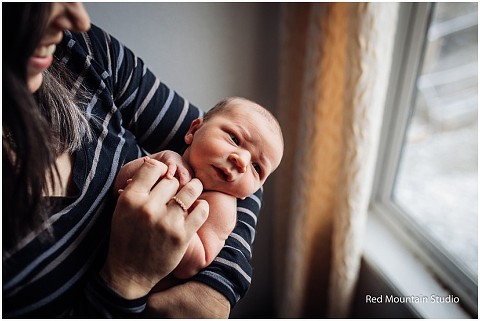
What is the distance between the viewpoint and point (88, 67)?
787 millimetres

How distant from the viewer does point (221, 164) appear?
2.50 ft

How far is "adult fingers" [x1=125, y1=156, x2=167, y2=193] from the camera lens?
0.69 meters

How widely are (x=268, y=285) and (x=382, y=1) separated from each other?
123cm

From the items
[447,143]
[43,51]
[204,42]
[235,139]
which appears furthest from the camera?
[447,143]

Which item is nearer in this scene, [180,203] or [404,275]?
[180,203]

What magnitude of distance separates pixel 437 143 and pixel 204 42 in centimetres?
83

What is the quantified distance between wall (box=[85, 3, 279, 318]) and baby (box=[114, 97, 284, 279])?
0.52m

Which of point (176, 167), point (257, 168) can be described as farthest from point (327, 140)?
point (176, 167)

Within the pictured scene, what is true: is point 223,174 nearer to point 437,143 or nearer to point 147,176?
point 147,176

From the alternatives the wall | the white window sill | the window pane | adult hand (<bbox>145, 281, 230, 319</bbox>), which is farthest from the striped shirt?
the window pane

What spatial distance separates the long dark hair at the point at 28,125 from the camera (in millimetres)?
549

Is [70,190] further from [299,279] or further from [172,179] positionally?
[299,279]

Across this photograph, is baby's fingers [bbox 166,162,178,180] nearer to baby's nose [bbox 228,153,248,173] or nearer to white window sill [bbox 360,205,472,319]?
baby's nose [bbox 228,153,248,173]

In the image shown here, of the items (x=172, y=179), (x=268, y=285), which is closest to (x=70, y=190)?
(x=172, y=179)
